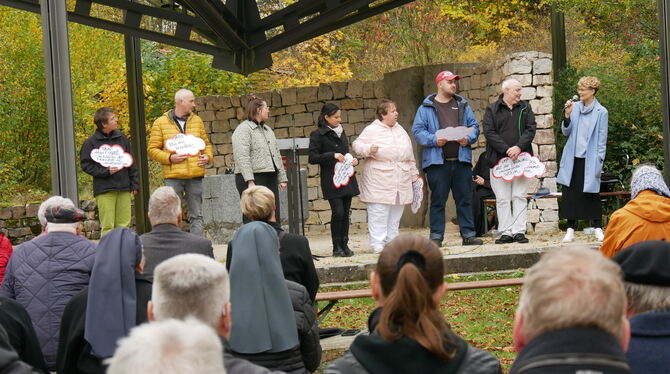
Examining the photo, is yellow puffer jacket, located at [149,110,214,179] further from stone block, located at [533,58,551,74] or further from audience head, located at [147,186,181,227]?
stone block, located at [533,58,551,74]

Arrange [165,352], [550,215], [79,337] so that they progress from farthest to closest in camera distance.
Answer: [550,215]
[79,337]
[165,352]

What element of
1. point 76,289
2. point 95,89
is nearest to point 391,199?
point 76,289

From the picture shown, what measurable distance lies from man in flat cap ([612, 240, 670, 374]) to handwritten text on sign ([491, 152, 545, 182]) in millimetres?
6769

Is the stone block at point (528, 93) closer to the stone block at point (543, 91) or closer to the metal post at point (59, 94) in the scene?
the stone block at point (543, 91)

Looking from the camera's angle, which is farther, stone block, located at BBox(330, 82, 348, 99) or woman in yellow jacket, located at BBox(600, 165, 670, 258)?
stone block, located at BBox(330, 82, 348, 99)

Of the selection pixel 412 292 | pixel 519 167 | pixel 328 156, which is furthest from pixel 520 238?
pixel 412 292

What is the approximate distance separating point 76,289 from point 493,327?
382 cm

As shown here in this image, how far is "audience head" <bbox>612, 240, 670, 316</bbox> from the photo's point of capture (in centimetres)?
302

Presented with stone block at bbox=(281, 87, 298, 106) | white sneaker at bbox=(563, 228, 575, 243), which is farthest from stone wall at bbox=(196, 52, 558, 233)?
white sneaker at bbox=(563, 228, 575, 243)

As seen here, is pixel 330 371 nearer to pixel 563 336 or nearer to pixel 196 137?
pixel 563 336

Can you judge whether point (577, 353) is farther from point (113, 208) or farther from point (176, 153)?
point (113, 208)

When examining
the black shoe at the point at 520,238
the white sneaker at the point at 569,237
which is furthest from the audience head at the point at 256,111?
the white sneaker at the point at 569,237

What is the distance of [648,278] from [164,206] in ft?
8.52

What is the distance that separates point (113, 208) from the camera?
951 cm
